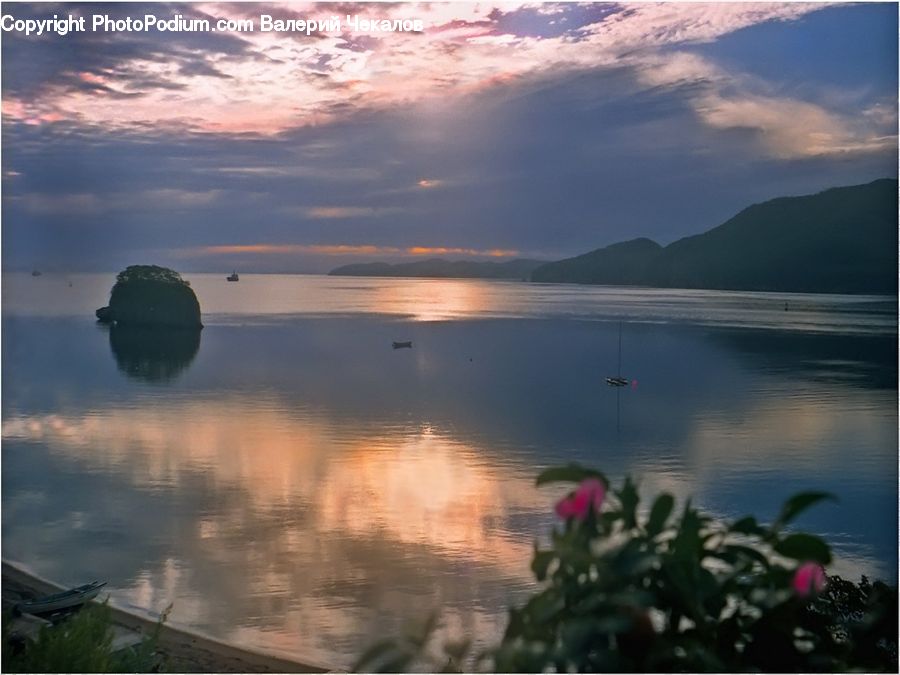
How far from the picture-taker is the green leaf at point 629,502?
2.71 feet

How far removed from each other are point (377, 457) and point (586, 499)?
16111 mm

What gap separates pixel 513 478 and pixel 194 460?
20.7ft

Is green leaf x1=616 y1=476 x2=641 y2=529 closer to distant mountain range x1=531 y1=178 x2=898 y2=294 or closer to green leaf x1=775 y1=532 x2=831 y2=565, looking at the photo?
green leaf x1=775 y1=532 x2=831 y2=565

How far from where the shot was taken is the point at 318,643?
9.12 metres

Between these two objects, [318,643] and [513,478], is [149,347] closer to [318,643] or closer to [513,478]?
[513,478]

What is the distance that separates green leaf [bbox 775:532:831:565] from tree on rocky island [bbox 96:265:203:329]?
1393 inches

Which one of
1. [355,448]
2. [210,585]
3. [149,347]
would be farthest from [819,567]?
[149,347]

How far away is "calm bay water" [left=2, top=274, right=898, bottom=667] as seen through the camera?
10.7 m

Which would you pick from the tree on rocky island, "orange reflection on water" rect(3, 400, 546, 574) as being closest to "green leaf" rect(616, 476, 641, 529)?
"orange reflection on water" rect(3, 400, 546, 574)

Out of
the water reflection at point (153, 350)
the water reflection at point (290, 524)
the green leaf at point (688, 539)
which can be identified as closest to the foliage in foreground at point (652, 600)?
the green leaf at point (688, 539)

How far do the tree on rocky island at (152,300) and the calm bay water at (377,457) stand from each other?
6.69ft

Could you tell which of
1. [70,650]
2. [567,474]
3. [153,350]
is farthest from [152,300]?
[567,474]

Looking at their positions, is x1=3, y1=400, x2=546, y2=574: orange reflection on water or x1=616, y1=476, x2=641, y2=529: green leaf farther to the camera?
x1=3, y1=400, x2=546, y2=574: orange reflection on water

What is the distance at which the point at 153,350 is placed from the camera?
108 ft
